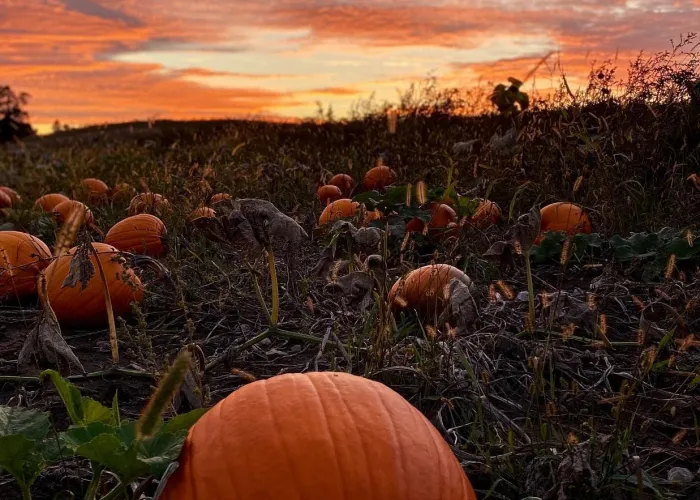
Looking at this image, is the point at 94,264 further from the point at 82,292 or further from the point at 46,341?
the point at 46,341

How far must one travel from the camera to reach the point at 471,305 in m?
2.60

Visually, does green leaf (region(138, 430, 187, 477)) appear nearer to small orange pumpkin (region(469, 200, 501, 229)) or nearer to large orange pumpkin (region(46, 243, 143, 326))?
large orange pumpkin (region(46, 243, 143, 326))

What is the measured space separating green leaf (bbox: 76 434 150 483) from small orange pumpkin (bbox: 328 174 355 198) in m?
4.25

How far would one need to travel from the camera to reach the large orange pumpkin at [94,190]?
240 inches

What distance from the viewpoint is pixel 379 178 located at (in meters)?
5.62

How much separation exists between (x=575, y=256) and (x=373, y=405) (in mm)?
2481

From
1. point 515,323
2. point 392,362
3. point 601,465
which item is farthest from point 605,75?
point 601,465

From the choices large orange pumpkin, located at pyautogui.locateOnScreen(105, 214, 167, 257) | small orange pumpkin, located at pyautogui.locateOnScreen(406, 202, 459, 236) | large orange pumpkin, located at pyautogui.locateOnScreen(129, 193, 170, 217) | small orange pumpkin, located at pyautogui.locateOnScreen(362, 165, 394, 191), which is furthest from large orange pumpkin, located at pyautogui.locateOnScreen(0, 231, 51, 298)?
small orange pumpkin, located at pyautogui.locateOnScreen(362, 165, 394, 191)

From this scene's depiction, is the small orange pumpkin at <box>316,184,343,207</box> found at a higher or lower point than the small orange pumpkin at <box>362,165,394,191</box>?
lower

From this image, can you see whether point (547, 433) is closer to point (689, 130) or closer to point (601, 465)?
point (601, 465)

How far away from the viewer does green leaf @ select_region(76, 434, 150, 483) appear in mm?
1428

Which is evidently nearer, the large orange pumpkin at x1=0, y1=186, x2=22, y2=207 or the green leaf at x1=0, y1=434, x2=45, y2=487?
the green leaf at x1=0, y1=434, x2=45, y2=487

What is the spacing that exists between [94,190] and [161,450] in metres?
5.30

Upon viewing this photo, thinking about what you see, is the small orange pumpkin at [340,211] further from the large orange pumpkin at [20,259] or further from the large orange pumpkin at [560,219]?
the large orange pumpkin at [20,259]
